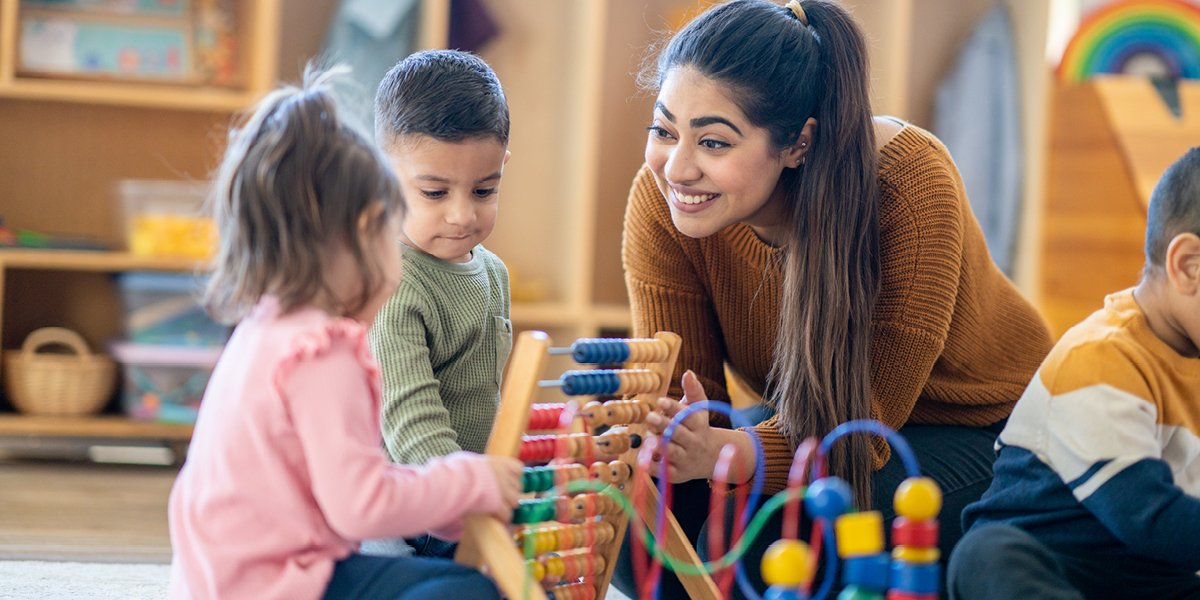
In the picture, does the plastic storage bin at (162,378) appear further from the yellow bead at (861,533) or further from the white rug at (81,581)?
the yellow bead at (861,533)

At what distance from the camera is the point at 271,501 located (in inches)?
44.3

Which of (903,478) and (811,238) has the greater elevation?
(811,238)

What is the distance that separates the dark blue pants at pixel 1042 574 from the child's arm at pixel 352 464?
0.57 meters

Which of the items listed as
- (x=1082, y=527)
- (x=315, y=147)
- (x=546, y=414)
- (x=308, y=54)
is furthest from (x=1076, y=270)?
(x=315, y=147)

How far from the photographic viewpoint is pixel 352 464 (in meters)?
1.09

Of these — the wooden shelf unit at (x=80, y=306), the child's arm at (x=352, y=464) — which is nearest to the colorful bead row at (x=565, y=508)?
the child's arm at (x=352, y=464)

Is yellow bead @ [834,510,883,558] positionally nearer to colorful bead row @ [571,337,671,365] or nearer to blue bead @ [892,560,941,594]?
blue bead @ [892,560,941,594]

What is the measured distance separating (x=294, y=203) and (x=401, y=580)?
1.20 ft

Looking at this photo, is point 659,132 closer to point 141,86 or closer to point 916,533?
point 916,533

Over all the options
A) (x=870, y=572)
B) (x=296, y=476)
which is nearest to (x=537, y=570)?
(x=296, y=476)

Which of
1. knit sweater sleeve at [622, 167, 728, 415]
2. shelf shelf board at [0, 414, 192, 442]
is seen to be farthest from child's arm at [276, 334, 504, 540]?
shelf shelf board at [0, 414, 192, 442]

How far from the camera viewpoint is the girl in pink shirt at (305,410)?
1113 mm

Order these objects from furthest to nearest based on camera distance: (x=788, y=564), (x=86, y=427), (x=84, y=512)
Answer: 1. (x=86, y=427)
2. (x=84, y=512)
3. (x=788, y=564)

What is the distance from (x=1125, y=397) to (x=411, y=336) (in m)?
0.79
